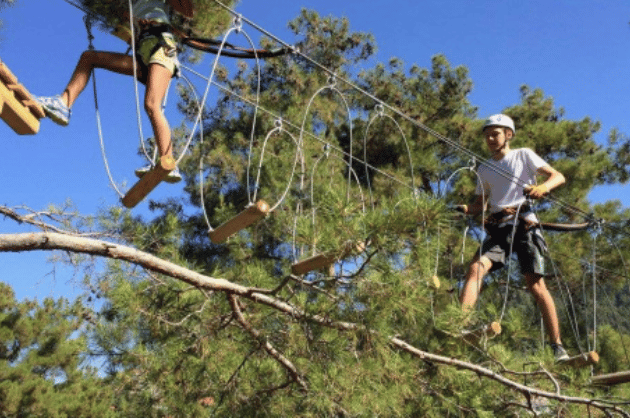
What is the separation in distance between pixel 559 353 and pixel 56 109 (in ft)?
7.28

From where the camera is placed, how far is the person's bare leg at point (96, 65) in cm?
207

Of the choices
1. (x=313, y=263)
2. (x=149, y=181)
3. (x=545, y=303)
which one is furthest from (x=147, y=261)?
(x=545, y=303)

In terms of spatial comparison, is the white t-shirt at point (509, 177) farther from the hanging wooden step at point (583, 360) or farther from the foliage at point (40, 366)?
the foliage at point (40, 366)

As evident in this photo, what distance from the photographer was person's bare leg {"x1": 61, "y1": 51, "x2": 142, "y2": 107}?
2.07m

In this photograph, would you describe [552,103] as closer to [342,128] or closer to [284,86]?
[342,128]

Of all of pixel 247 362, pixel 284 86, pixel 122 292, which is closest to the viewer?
pixel 122 292

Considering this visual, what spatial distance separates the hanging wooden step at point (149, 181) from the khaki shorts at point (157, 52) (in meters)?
0.40

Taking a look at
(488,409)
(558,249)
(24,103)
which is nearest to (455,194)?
(558,249)

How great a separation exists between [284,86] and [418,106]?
1.70m

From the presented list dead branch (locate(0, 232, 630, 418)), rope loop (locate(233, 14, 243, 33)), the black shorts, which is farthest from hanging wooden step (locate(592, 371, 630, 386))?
rope loop (locate(233, 14, 243, 33))

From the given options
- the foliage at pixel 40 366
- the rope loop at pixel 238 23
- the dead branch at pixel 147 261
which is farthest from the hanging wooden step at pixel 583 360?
the foliage at pixel 40 366

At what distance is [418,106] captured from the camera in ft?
30.0

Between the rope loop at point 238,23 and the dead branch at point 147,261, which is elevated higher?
the rope loop at point 238,23

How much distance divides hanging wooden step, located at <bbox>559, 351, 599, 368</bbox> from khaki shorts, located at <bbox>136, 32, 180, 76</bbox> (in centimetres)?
197
